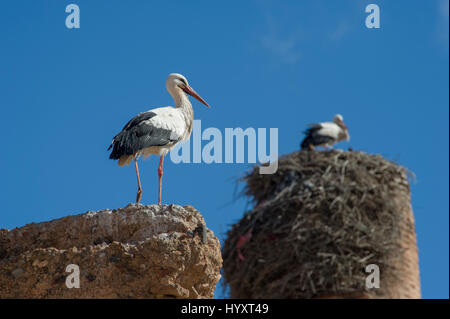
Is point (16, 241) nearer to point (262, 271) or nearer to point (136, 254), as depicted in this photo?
point (136, 254)

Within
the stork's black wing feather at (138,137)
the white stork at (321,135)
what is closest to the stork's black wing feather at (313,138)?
the white stork at (321,135)

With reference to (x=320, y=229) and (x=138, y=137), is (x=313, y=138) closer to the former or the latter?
(x=320, y=229)

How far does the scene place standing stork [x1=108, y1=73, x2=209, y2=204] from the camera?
25.4 feet

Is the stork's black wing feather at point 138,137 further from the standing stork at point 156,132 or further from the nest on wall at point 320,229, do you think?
the nest on wall at point 320,229

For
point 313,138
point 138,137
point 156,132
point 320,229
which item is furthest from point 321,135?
point 138,137

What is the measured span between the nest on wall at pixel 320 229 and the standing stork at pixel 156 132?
12.4 ft

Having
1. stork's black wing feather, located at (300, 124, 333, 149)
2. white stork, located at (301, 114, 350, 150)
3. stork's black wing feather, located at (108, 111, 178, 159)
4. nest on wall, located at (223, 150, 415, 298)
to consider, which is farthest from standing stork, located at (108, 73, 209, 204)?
stork's black wing feather, located at (300, 124, 333, 149)

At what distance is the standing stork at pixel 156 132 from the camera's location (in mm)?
7737

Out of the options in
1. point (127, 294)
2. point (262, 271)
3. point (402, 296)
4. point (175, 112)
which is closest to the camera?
point (127, 294)

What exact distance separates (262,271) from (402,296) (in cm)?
207

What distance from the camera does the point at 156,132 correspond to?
8.06 metres

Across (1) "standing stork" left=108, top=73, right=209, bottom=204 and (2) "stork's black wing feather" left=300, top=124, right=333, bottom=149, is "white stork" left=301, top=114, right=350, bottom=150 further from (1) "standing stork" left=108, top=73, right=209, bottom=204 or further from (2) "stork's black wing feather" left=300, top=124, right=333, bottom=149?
(1) "standing stork" left=108, top=73, right=209, bottom=204

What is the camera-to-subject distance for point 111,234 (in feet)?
16.6
